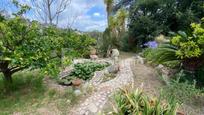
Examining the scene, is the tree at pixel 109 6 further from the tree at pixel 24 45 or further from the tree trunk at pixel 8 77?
the tree at pixel 24 45

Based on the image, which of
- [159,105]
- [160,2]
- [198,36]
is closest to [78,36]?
[198,36]

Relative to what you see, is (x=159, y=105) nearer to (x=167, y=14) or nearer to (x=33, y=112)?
(x=33, y=112)

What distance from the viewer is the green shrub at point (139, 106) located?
13.1 ft

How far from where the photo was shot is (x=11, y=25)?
652 centimetres

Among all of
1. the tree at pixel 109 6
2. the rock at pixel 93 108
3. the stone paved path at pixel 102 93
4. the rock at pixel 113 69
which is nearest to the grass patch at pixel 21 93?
the stone paved path at pixel 102 93

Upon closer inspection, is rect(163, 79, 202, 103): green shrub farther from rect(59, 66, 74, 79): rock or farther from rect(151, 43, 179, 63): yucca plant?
rect(59, 66, 74, 79): rock

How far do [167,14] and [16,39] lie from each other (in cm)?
1096

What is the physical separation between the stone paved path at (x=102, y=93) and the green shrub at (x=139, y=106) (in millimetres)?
980

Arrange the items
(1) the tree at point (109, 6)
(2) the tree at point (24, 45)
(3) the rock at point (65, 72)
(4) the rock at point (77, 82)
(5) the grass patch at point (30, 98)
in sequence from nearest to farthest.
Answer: (2) the tree at point (24, 45) < (5) the grass patch at point (30, 98) < (4) the rock at point (77, 82) < (3) the rock at point (65, 72) < (1) the tree at point (109, 6)

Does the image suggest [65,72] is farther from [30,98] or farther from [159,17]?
[159,17]

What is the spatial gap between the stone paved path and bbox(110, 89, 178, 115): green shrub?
3.22ft

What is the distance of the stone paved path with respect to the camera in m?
6.22

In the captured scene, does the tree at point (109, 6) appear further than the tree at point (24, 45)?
Yes

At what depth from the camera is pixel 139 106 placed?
418 cm
